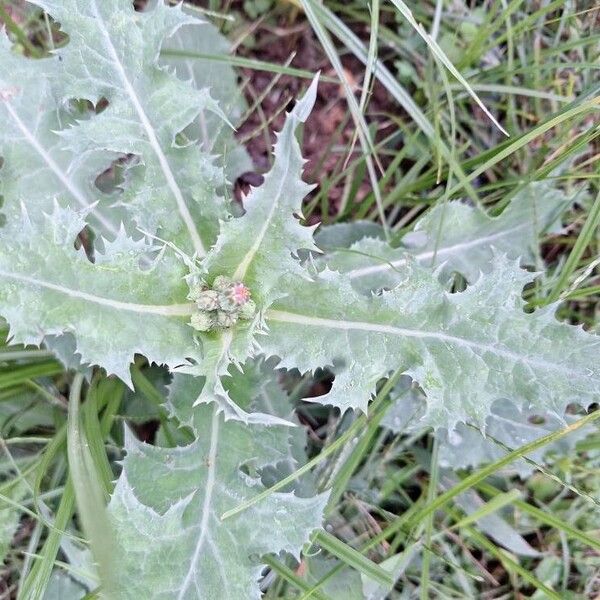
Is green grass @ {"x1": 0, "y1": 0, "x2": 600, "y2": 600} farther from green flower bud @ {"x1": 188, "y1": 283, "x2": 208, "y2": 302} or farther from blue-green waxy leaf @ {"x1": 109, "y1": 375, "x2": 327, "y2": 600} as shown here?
green flower bud @ {"x1": 188, "y1": 283, "x2": 208, "y2": 302}

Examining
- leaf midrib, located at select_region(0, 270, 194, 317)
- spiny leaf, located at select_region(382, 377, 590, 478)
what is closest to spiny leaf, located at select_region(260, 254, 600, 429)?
leaf midrib, located at select_region(0, 270, 194, 317)

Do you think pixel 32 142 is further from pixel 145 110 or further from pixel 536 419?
pixel 536 419

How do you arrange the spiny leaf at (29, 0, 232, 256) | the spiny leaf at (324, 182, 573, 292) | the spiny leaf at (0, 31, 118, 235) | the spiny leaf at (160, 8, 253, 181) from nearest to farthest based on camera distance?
the spiny leaf at (29, 0, 232, 256)
the spiny leaf at (0, 31, 118, 235)
the spiny leaf at (324, 182, 573, 292)
the spiny leaf at (160, 8, 253, 181)

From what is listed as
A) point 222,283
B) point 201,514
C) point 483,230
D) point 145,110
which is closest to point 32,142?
point 145,110

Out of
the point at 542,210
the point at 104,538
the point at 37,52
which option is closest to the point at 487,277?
the point at 542,210

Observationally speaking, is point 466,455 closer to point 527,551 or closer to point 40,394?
point 527,551

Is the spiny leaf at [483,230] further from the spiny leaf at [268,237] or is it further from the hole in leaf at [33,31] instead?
the hole in leaf at [33,31]

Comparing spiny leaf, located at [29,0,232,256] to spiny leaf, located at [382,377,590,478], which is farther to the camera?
spiny leaf, located at [382,377,590,478]
